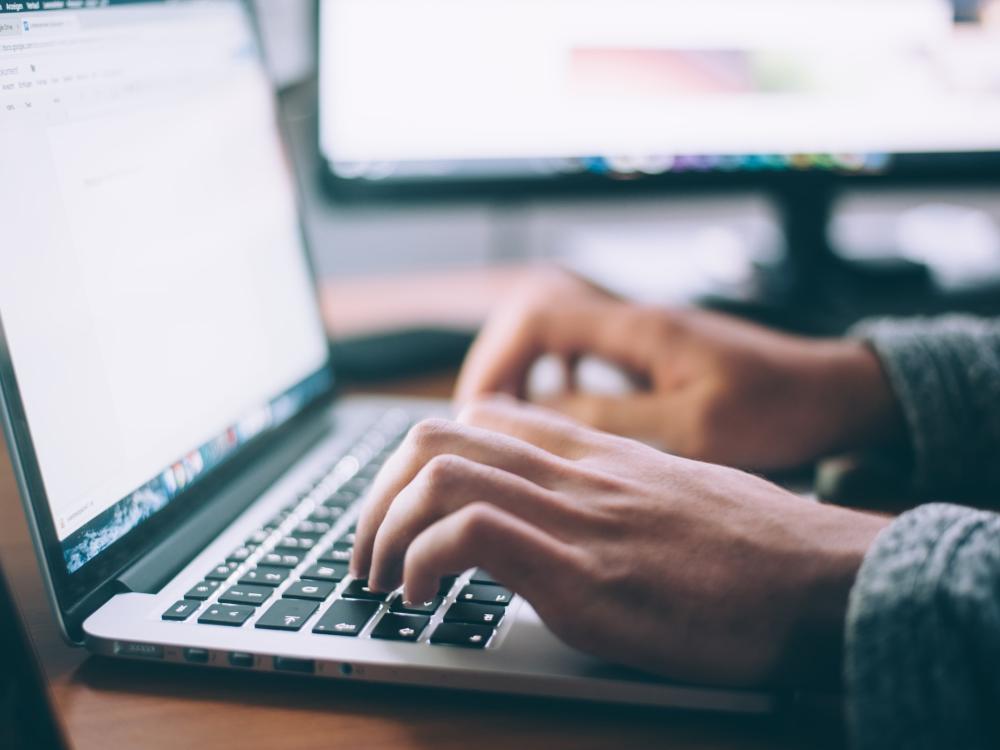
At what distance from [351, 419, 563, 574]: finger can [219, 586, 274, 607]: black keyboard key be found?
1.6 inches

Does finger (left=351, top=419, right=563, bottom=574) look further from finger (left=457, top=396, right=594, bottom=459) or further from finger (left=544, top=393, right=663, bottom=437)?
finger (left=544, top=393, right=663, bottom=437)

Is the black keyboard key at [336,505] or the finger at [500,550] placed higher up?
the finger at [500,550]

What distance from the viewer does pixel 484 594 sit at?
39 cm

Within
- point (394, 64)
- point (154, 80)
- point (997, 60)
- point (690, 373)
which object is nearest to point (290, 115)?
point (394, 64)

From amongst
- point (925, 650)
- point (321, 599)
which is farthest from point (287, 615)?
point (925, 650)

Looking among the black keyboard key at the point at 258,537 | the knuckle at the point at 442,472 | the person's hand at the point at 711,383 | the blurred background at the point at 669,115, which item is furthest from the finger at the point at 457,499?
the blurred background at the point at 669,115

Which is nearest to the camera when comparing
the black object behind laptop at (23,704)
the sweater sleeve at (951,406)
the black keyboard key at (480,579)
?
the black object behind laptop at (23,704)

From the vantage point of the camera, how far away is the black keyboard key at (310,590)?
39 cm

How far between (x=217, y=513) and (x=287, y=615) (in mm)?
126

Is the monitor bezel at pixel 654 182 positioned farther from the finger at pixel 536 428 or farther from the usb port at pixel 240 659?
the usb port at pixel 240 659

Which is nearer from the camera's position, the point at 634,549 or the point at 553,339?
the point at 634,549

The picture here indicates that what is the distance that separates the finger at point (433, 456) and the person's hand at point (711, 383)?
19cm

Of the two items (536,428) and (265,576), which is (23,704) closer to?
(265,576)

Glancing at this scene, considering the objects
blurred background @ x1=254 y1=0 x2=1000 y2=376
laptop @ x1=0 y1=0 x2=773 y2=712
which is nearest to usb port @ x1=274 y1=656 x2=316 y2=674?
laptop @ x1=0 y1=0 x2=773 y2=712
